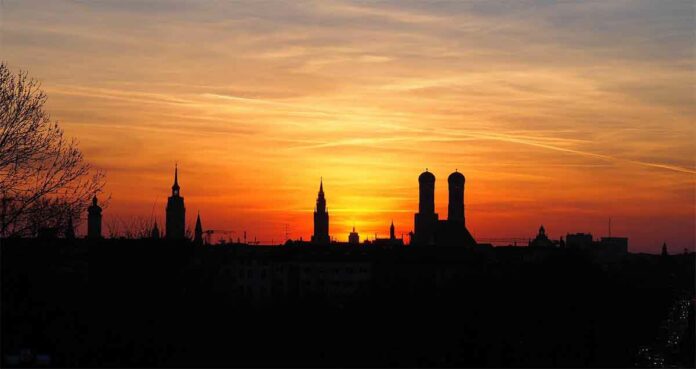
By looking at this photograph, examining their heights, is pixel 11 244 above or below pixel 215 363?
above

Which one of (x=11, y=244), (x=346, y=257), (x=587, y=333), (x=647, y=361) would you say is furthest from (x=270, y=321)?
(x=346, y=257)

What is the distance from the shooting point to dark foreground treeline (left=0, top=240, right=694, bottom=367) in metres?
48.8

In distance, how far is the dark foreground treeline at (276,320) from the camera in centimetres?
4878

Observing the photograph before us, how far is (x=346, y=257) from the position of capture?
185250 mm

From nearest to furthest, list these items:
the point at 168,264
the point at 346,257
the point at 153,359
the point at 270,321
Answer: the point at 153,359 → the point at 168,264 → the point at 270,321 → the point at 346,257

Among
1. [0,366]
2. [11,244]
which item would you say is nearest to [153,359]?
[11,244]

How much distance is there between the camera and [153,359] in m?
54.7

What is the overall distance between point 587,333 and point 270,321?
20633 mm

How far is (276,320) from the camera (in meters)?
89.4

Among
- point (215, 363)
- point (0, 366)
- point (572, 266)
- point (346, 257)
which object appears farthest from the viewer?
point (346, 257)

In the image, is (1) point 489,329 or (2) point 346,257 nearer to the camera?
(1) point 489,329

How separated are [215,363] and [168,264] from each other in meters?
16.9

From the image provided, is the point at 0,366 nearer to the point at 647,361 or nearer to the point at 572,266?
the point at 572,266

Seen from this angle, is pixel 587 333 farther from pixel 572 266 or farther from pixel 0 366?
pixel 0 366
